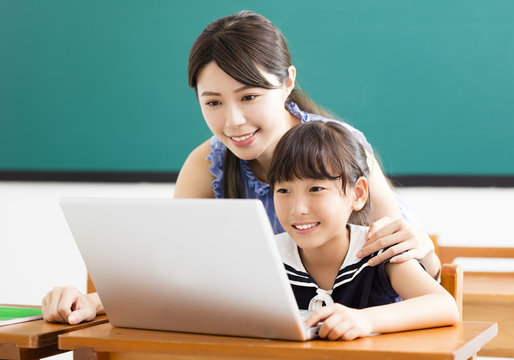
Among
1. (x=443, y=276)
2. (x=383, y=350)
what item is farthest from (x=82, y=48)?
(x=383, y=350)

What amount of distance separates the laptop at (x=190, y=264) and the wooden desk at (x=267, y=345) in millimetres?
27

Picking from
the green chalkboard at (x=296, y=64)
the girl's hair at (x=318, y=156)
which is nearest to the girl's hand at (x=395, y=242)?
the girl's hair at (x=318, y=156)

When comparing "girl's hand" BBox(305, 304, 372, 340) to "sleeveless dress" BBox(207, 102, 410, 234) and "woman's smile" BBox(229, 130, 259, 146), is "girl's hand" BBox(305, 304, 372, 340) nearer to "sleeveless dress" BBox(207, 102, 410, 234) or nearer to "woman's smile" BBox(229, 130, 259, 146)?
"woman's smile" BBox(229, 130, 259, 146)

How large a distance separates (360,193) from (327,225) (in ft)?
0.42

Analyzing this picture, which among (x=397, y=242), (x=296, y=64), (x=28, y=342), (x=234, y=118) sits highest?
(x=296, y=64)

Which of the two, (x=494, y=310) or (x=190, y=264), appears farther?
(x=494, y=310)

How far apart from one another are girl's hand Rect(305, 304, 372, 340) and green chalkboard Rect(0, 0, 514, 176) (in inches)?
82.9

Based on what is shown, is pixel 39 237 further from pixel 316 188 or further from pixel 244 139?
pixel 316 188

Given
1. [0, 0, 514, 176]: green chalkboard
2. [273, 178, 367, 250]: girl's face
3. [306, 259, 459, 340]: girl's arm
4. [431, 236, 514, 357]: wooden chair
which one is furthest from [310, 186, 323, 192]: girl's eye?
[0, 0, 514, 176]: green chalkboard

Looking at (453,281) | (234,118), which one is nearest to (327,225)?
(453,281)

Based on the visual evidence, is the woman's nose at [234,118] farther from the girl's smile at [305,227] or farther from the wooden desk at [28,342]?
the wooden desk at [28,342]

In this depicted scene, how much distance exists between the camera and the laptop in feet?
2.90

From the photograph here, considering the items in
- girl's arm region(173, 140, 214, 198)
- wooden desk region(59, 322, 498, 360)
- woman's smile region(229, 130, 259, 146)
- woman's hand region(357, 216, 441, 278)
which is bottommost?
wooden desk region(59, 322, 498, 360)

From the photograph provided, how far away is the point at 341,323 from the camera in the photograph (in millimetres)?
954
